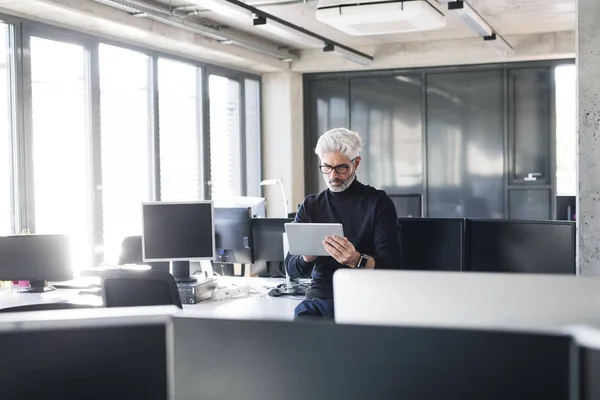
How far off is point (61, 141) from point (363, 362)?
526 centimetres

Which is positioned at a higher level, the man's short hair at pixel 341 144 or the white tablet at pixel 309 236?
the man's short hair at pixel 341 144

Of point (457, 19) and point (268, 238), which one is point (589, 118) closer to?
point (268, 238)

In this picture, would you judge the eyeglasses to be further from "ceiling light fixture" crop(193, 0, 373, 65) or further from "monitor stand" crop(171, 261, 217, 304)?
"ceiling light fixture" crop(193, 0, 373, 65)

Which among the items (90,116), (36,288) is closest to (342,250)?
(36,288)

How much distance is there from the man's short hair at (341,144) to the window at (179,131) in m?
4.29

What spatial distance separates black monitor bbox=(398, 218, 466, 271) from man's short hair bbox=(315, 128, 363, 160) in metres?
0.87

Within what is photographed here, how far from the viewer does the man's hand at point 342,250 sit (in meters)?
2.93

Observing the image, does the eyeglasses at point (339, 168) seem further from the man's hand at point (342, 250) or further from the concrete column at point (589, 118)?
the concrete column at point (589, 118)

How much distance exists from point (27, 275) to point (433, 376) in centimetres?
380

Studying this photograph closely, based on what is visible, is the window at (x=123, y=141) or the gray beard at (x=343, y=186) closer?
the gray beard at (x=343, y=186)

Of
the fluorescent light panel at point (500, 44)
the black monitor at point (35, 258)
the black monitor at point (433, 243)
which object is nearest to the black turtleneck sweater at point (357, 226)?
the black monitor at point (433, 243)

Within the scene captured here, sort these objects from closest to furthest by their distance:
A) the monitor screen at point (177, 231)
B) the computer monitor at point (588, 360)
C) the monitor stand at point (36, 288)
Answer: the computer monitor at point (588, 360)
the monitor screen at point (177, 231)
the monitor stand at point (36, 288)

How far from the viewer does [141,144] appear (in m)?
7.06

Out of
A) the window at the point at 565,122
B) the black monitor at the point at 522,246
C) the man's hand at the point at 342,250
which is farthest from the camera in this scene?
the window at the point at 565,122
